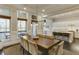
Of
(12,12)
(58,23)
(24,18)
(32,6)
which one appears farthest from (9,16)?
(58,23)

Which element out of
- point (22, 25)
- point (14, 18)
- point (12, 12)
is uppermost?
point (12, 12)

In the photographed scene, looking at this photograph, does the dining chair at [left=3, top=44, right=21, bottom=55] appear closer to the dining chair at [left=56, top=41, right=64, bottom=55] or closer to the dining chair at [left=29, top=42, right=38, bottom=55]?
the dining chair at [left=29, top=42, right=38, bottom=55]

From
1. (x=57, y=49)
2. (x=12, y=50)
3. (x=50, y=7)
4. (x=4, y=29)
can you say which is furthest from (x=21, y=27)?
(x=57, y=49)

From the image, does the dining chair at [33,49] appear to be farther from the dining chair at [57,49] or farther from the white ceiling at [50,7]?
the white ceiling at [50,7]

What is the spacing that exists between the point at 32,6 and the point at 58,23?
0.75 m

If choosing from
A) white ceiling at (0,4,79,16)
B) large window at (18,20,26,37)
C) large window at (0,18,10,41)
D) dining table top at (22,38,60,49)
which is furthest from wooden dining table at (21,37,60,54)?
white ceiling at (0,4,79,16)

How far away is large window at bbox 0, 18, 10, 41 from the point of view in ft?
6.76

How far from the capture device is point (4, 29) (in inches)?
83.0

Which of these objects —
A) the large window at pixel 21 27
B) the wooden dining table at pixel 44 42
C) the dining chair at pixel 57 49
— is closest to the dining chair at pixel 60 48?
the dining chair at pixel 57 49

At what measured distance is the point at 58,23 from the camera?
2.24 metres

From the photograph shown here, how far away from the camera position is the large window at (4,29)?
2.06 m

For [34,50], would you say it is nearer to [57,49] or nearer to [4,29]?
[57,49]

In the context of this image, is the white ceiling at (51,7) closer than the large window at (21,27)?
Yes
